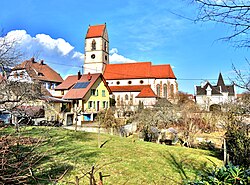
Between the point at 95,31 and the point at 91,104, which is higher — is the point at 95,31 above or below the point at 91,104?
above

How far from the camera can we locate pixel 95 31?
57750 millimetres

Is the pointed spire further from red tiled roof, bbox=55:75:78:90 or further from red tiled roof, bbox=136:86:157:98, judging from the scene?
red tiled roof, bbox=55:75:78:90

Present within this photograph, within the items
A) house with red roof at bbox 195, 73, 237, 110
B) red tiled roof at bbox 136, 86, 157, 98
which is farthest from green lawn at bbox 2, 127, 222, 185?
house with red roof at bbox 195, 73, 237, 110

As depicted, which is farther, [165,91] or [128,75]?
[128,75]

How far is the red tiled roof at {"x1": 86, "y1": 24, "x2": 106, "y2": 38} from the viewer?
186ft

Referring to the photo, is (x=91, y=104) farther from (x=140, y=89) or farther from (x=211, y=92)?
(x=211, y=92)

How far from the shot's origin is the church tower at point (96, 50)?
2207 inches

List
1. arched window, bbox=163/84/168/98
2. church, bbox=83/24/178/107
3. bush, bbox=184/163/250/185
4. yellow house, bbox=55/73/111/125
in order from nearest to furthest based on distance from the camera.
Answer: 1. bush, bbox=184/163/250/185
2. yellow house, bbox=55/73/111/125
3. church, bbox=83/24/178/107
4. arched window, bbox=163/84/168/98

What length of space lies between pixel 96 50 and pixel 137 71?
1257cm

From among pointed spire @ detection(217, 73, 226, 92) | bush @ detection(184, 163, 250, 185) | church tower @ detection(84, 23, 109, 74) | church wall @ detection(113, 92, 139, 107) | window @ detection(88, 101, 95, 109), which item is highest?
church tower @ detection(84, 23, 109, 74)

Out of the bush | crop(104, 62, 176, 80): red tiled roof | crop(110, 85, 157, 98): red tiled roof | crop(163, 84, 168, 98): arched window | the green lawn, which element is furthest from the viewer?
crop(104, 62, 176, 80): red tiled roof

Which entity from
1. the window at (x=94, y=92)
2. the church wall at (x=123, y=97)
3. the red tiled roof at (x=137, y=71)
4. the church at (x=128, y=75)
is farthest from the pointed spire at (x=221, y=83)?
Answer: the window at (x=94, y=92)

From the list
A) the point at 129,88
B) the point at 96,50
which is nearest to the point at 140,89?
the point at 129,88

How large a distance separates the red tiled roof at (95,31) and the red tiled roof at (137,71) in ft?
30.1
